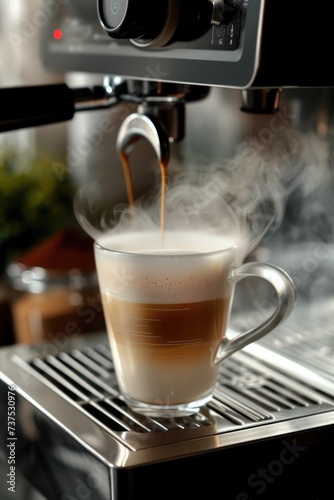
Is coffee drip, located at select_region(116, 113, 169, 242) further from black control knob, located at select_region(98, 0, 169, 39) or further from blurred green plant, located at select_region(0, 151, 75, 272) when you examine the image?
blurred green plant, located at select_region(0, 151, 75, 272)

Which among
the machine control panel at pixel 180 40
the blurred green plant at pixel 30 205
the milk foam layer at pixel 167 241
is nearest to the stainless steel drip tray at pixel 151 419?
the milk foam layer at pixel 167 241

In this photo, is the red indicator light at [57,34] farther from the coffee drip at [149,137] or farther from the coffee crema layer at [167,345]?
the coffee crema layer at [167,345]

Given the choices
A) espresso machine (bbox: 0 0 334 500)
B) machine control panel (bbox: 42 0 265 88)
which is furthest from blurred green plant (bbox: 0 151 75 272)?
machine control panel (bbox: 42 0 265 88)

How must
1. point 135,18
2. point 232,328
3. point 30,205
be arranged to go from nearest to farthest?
point 135,18 → point 232,328 → point 30,205

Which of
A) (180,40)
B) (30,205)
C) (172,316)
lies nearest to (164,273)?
(172,316)

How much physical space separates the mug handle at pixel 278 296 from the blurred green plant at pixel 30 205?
63cm

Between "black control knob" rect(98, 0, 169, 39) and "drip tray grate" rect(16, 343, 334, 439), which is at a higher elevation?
"black control knob" rect(98, 0, 169, 39)

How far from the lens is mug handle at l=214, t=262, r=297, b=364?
489 mm

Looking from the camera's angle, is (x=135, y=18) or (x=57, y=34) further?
(x=57, y=34)

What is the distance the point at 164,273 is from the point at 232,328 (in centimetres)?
20

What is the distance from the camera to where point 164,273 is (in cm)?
49

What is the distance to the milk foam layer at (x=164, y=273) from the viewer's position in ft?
1.60

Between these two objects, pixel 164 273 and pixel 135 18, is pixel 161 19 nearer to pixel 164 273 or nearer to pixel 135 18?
pixel 135 18

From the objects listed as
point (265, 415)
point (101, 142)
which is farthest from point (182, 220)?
point (101, 142)
